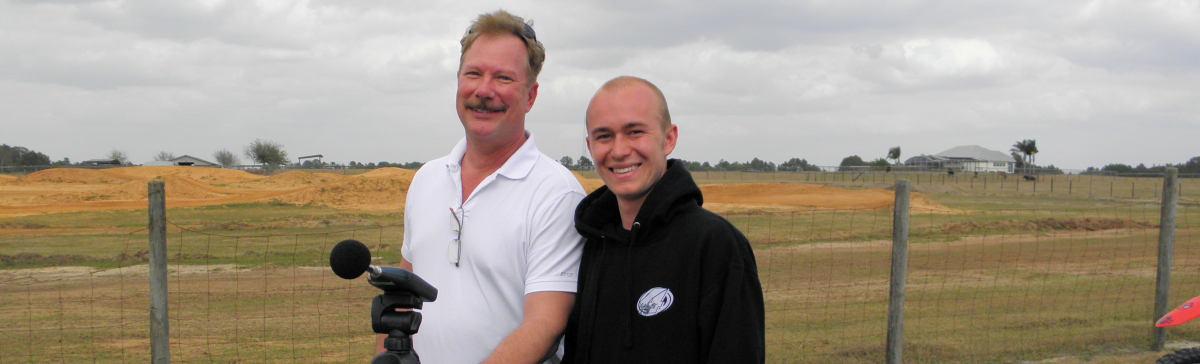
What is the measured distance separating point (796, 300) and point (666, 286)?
8.58m

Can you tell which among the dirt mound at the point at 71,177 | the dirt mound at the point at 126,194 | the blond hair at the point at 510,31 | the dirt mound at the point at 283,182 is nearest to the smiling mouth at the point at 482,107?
the blond hair at the point at 510,31

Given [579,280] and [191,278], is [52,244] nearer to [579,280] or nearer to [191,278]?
[191,278]

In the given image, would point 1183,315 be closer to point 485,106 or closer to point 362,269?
point 485,106

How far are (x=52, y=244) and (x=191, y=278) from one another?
6928 millimetres

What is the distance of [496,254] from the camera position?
7.13 ft

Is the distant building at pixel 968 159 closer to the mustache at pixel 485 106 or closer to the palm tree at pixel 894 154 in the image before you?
the palm tree at pixel 894 154

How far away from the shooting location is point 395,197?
107 feet

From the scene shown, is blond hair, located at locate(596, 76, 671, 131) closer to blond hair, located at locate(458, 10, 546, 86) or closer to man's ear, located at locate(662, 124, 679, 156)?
man's ear, located at locate(662, 124, 679, 156)

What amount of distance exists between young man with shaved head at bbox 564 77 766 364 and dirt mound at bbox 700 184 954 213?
26.6m

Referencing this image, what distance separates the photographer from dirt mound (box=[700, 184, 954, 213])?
30109 millimetres

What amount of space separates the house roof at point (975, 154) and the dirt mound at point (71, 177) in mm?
102121

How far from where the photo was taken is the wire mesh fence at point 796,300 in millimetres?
7281

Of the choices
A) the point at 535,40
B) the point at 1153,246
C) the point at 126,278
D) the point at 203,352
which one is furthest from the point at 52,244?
the point at 1153,246

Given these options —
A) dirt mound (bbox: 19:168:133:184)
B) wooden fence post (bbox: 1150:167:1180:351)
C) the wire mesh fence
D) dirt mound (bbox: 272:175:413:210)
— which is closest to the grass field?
the wire mesh fence
